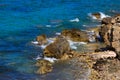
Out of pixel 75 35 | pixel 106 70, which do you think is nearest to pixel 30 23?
pixel 75 35

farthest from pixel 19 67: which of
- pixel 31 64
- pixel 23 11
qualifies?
pixel 23 11

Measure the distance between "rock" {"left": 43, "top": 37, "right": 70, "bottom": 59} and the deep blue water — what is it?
6.40ft

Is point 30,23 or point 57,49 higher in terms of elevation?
point 30,23

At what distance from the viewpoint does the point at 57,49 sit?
166ft

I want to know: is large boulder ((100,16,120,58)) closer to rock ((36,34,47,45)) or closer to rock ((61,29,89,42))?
rock ((61,29,89,42))

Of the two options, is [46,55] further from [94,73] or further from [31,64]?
[94,73]

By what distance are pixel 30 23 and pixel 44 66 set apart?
22543mm

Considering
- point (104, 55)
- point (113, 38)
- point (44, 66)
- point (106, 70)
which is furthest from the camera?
point (113, 38)

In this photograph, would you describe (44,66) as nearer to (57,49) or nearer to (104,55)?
(57,49)

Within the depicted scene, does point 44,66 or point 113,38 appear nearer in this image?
point 44,66

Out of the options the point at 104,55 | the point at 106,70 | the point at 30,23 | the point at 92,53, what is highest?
the point at 30,23

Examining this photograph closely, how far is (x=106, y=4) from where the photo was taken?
85.9 metres

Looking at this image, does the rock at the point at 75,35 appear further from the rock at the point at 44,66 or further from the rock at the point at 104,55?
the rock at the point at 44,66

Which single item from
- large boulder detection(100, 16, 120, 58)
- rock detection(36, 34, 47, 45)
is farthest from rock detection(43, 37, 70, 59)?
large boulder detection(100, 16, 120, 58)
